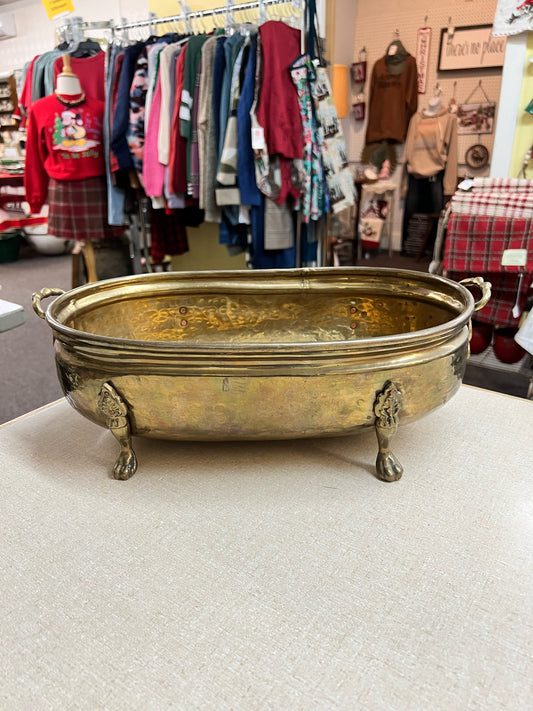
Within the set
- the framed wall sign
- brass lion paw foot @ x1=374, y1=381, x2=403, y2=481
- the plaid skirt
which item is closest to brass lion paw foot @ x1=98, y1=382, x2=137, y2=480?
brass lion paw foot @ x1=374, y1=381, x2=403, y2=481

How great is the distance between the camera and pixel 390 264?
4.04 metres

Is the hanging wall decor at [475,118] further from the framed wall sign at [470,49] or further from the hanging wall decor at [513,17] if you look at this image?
the hanging wall decor at [513,17]

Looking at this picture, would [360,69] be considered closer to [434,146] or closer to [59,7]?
[434,146]

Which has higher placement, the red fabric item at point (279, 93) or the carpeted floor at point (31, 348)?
the red fabric item at point (279, 93)

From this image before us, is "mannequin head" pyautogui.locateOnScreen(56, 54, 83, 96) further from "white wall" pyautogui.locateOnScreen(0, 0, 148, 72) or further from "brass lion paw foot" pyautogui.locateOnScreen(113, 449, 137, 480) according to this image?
"white wall" pyautogui.locateOnScreen(0, 0, 148, 72)

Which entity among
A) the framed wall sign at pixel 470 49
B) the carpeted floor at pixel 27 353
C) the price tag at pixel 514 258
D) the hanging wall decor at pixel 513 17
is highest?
the framed wall sign at pixel 470 49

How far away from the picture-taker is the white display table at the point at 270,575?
592 millimetres

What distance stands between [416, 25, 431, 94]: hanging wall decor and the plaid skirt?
2721 millimetres

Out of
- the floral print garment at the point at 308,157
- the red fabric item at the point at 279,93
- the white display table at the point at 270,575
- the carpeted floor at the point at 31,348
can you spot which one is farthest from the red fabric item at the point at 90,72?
the white display table at the point at 270,575

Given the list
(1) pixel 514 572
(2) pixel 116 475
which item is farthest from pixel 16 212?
(1) pixel 514 572

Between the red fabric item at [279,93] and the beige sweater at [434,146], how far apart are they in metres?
2.19

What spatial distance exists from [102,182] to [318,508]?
209 centimetres

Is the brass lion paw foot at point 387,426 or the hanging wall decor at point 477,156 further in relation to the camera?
the hanging wall decor at point 477,156

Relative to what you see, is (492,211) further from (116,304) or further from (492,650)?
(492,650)
